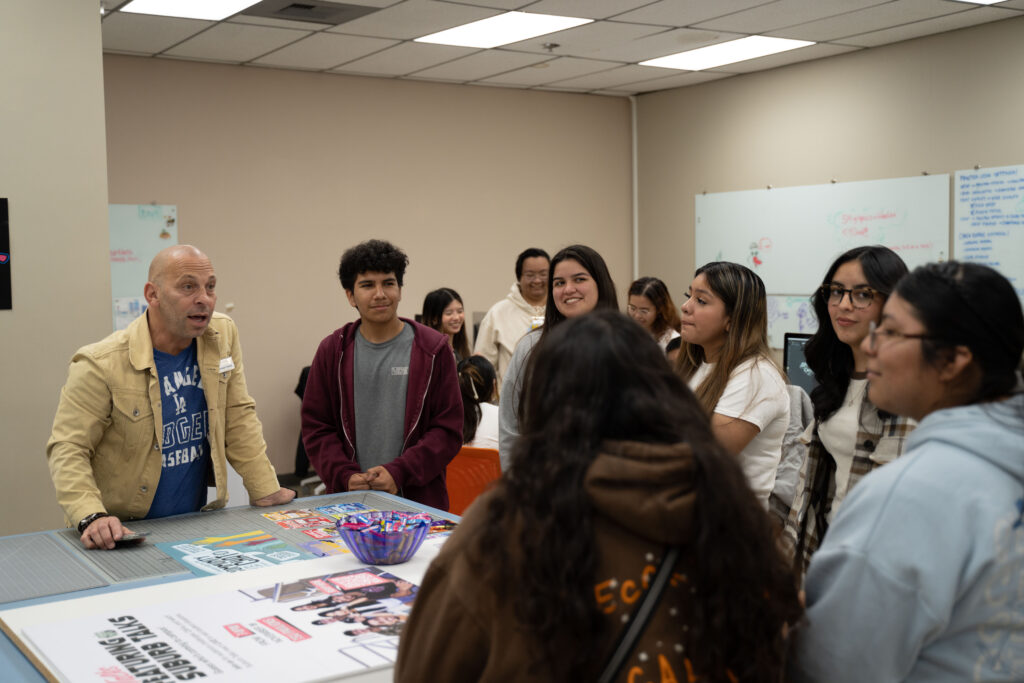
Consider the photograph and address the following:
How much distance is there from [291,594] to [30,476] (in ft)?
6.56

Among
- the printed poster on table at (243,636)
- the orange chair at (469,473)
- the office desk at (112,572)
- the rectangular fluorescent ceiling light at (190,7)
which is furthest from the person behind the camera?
the rectangular fluorescent ceiling light at (190,7)

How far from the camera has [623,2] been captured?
465 centimetres

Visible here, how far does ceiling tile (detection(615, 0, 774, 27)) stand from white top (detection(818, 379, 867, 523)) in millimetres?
3081

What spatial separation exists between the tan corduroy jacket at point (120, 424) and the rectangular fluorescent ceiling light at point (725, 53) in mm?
4181

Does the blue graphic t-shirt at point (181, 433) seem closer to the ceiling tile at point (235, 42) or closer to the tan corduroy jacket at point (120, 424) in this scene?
the tan corduroy jacket at point (120, 424)

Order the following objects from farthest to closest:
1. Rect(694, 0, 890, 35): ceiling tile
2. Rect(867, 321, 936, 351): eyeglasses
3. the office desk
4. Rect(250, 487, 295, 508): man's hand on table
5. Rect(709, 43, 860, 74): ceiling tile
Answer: Rect(709, 43, 860, 74): ceiling tile → Rect(694, 0, 890, 35): ceiling tile → Rect(250, 487, 295, 508): man's hand on table → the office desk → Rect(867, 321, 936, 351): eyeglasses

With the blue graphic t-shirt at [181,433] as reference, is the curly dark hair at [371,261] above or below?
above

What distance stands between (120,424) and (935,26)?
4.89 m

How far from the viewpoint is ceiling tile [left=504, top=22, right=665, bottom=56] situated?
17.0 feet

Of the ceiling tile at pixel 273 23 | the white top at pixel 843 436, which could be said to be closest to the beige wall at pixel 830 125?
the ceiling tile at pixel 273 23

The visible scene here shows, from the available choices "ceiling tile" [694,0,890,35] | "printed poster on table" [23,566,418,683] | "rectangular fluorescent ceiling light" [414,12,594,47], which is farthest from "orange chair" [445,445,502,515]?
"ceiling tile" [694,0,890,35]

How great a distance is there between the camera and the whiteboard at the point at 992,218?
5148mm

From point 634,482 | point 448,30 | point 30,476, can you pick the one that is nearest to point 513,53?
point 448,30

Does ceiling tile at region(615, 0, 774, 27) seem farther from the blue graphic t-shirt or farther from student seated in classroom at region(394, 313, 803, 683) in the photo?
student seated in classroom at region(394, 313, 803, 683)
